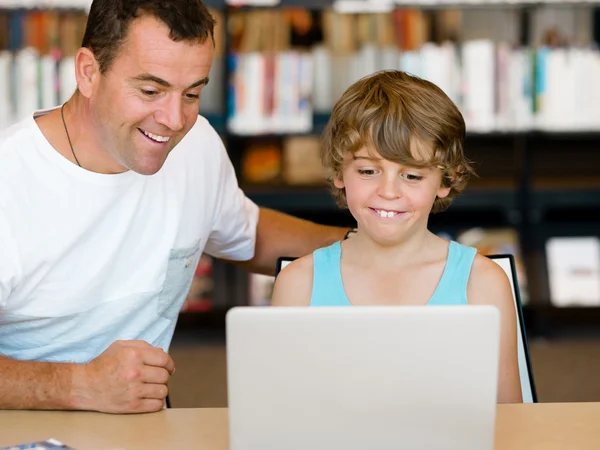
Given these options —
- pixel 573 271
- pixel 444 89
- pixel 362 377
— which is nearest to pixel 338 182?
pixel 362 377

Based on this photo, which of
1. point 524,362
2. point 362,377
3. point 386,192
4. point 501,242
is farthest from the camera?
point 501,242

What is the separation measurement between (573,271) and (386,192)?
281 cm

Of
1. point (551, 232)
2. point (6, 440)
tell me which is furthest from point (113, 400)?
point (551, 232)

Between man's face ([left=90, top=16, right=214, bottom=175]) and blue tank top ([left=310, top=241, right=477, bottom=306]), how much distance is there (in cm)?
36

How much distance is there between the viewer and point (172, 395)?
3652mm

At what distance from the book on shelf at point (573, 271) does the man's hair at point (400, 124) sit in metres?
2.60

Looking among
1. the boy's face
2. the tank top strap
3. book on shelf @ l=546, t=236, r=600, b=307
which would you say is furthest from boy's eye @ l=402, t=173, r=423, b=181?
book on shelf @ l=546, t=236, r=600, b=307

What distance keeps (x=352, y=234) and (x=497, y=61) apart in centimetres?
235

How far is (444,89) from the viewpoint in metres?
4.08

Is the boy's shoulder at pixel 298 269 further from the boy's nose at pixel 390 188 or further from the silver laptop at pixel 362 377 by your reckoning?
the silver laptop at pixel 362 377

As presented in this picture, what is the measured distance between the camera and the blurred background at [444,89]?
4.09 m

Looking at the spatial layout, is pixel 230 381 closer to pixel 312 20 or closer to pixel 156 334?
pixel 156 334

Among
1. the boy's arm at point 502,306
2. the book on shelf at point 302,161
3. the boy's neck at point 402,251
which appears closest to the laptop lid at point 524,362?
the boy's arm at point 502,306

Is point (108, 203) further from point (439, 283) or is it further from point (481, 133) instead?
point (481, 133)
